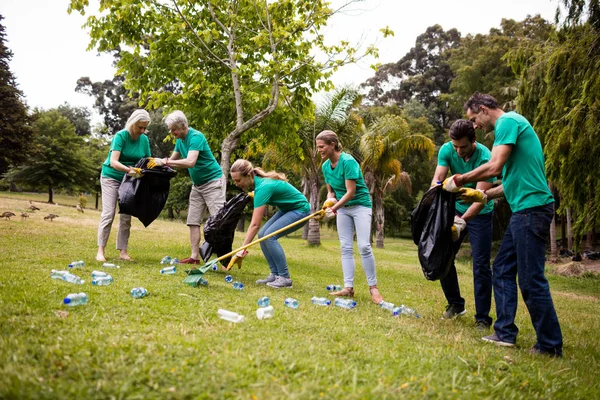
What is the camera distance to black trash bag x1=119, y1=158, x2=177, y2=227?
5.51 metres

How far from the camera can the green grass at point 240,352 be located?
2078 mm

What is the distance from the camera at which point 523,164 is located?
11.1 ft

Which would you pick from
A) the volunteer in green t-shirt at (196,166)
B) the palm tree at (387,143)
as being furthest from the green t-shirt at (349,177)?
the palm tree at (387,143)

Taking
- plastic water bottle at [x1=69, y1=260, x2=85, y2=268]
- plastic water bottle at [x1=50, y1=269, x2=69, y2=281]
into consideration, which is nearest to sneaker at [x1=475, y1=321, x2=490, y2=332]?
plastic water bottle at [x1=50, y1=269, x2=69, y2=281]

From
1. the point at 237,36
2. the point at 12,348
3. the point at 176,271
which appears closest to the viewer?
the point at 12,348

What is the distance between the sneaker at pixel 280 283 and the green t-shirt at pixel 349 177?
1212 mm

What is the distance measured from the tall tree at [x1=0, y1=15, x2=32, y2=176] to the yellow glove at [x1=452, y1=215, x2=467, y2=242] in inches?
1026

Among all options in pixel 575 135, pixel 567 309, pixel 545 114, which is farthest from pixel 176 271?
pixel 545 114

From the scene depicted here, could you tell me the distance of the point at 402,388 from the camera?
226 cm

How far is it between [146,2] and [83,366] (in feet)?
23.9

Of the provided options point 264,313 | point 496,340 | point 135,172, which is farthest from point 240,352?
point 135,172

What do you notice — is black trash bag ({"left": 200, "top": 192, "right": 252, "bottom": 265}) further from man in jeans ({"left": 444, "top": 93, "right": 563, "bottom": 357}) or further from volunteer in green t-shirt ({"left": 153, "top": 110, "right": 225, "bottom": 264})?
man in jeans ({"left": 444, "top": 93, "right": 563, "bottom": 357})

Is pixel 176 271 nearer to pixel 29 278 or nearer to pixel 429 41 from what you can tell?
pixel 29 278

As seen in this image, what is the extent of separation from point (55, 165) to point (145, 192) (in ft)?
82.8
